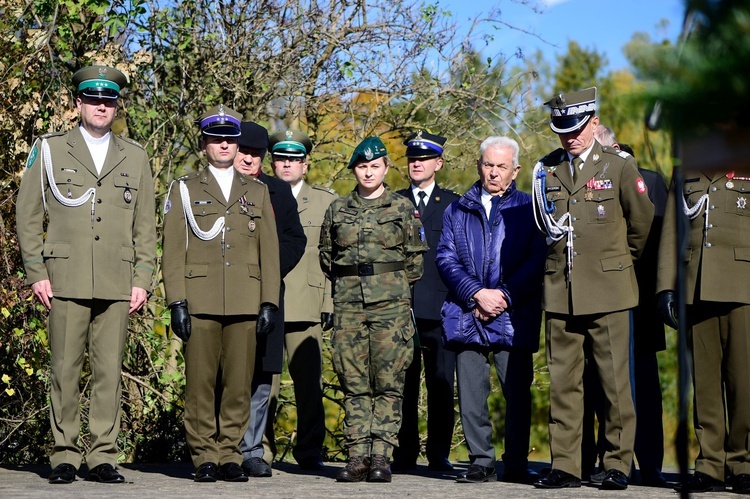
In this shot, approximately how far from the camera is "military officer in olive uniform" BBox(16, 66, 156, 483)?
20.3ft

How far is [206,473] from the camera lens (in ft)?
20.8

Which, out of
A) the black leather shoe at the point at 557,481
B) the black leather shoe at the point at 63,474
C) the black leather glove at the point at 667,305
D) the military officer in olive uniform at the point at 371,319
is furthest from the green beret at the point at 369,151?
the black leather shoe at the point at 63,474

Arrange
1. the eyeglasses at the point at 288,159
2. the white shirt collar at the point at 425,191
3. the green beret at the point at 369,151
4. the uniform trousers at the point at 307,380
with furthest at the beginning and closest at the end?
the white shirt collar at the point at 425,191 < the eyeglasses at the point at 288,159 < the uniform trousers at the point at 307,380 < the green beret at the point at 369,151

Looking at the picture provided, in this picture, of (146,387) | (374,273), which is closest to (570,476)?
(374,273)

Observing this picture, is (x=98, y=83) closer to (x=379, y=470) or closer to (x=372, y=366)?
(x=372, y=366)

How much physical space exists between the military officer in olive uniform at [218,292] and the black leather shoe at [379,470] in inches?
29.1

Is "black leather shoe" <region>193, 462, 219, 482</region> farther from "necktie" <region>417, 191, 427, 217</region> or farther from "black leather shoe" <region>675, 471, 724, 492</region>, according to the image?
"black leather shoe" <region>675, 471, 724, 492</region>

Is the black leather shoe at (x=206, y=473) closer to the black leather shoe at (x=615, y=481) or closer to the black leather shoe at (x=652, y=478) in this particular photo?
the black leather shoe at (x=615, y=481)

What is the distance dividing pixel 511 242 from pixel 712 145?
5.17 m

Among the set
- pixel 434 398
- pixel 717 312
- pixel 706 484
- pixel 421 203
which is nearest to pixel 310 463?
pixel 434 398

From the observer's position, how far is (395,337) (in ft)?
21.9

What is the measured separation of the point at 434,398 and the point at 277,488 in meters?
1.90

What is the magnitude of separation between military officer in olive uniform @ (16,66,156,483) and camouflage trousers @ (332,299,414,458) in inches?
50.1

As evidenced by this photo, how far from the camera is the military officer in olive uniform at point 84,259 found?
618 cm
